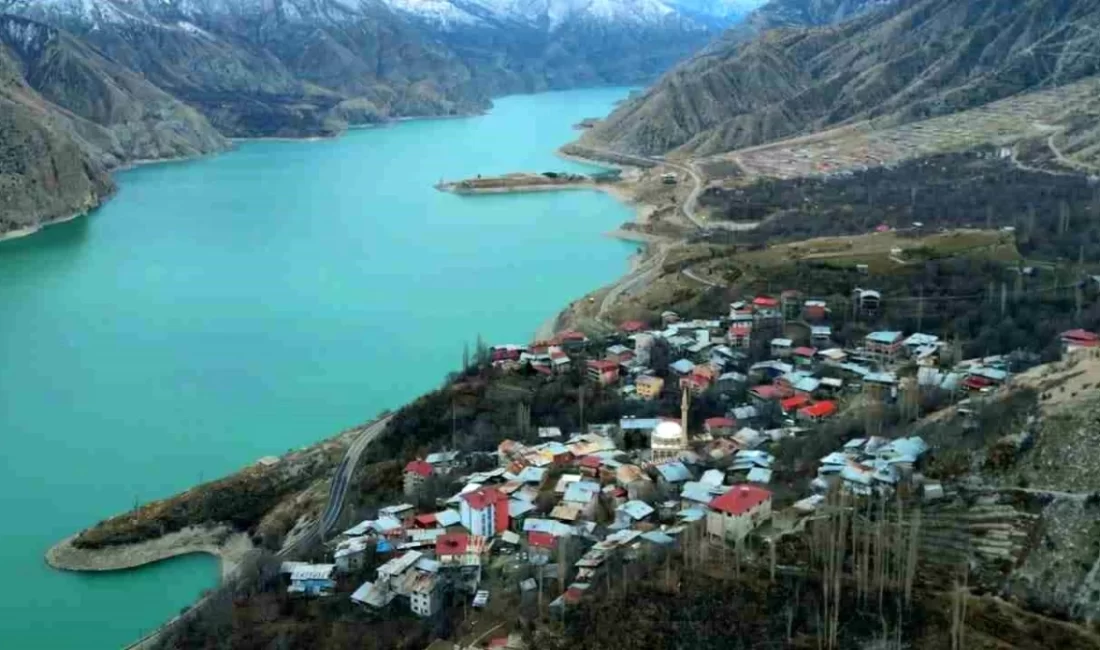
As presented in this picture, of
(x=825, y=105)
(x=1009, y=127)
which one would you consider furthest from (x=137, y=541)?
(x=825, y=105)

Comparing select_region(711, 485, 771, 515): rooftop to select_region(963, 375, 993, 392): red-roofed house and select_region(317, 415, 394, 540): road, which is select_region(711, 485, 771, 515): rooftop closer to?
select_region(963, 375, 993, 392): red-roofed house

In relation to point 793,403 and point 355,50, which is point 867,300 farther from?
point 355,50

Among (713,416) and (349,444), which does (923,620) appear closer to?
(713,416)

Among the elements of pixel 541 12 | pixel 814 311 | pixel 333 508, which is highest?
pixel 541 12

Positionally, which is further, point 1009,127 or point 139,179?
point 139,179

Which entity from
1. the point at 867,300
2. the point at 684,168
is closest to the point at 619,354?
the point at 867,300

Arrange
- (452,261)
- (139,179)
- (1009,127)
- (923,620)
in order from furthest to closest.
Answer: (139,179), (1009,127), (452,261), (923,620)

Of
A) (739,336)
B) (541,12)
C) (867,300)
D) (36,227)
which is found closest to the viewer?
(739,336)
